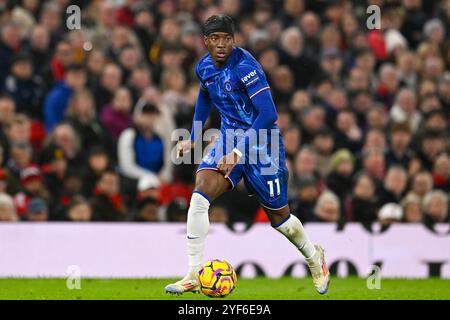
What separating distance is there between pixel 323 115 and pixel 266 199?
21.1 feet

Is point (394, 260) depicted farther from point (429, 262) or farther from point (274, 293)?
point (274, 293)

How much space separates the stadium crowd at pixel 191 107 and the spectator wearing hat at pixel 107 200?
0.02m

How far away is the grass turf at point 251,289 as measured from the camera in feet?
33.4

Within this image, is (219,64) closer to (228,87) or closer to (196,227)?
(228,87)

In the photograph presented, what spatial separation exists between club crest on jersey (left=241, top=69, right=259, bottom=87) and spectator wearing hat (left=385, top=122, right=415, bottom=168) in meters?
6.62

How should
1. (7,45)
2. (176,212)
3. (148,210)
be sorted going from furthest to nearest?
1. (7,45)
2. (176,212)
3. (148,210)

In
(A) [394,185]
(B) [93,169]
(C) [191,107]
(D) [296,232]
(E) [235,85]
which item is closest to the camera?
(E) [235,85]

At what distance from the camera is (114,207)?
13758 mm

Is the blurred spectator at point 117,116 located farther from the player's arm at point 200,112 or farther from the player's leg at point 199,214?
the player's leg at point 199,214

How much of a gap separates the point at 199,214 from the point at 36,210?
407 centimetres

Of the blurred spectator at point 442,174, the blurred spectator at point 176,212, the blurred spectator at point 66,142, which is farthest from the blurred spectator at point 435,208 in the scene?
the blurred spectator at point 66,142

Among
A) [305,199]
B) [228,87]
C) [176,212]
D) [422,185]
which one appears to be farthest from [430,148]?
[228,87]

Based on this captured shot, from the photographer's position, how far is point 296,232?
998 centimetres

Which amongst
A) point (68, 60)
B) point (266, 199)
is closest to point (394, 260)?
point (266, 199)
